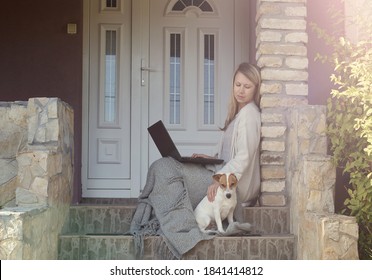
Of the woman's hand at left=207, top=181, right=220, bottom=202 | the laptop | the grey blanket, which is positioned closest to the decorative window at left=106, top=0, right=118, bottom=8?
the laptop

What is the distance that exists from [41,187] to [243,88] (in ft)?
5.75

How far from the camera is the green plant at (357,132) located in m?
4.20

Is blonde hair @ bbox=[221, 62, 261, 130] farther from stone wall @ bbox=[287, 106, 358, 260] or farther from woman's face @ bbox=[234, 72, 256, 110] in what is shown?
stone wall @ bbox=[287, 106, 358, 260]

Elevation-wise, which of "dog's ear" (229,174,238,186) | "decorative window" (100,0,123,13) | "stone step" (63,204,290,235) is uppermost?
"decorative window" (100,0,123,13)

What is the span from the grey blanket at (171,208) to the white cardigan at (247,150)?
0.74 ft

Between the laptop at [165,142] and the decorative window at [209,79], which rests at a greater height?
the decorative window at [209,79]

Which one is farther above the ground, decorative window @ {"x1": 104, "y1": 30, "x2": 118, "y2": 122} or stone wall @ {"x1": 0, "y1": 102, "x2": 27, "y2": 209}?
decorative window @ {"x1": 104, "y1": 30, "x2": 118, "y2": 122}

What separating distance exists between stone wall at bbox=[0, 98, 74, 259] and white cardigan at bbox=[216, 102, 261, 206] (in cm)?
122

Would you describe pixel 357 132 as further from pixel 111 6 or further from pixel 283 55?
pixel 111 6

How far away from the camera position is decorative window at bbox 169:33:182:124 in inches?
249

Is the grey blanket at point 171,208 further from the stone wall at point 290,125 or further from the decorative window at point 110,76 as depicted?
the decorative window at point 110,76

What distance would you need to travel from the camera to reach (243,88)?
496cm

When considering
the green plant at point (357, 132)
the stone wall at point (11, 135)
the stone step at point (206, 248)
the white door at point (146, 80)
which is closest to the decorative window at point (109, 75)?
the white door at point (146, 80)
